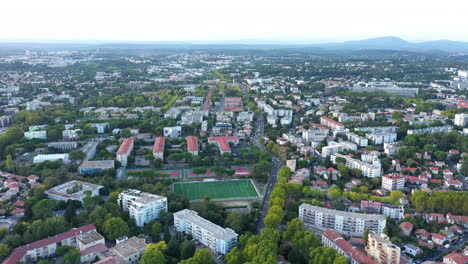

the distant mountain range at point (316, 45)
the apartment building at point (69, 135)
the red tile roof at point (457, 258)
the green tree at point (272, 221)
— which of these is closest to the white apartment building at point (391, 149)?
the red tile roof at point (457, 258)

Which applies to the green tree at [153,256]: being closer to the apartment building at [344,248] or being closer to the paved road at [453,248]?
the apartment building at [344,248]

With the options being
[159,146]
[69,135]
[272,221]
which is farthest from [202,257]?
[69,135]

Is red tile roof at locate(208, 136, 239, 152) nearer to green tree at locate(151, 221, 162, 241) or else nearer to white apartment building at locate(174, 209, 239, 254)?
white apartment building at locate(174, 209, 239, 254)

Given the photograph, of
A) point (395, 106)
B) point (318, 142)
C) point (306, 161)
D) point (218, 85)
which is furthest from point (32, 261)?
point (218, 85)

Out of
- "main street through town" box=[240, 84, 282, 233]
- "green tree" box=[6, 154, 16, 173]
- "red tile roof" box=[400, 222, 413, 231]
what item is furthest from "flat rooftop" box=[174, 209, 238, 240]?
"green tree" box=[6, 154, 16, 173]

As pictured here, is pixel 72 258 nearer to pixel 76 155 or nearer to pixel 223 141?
pixel 76 155
